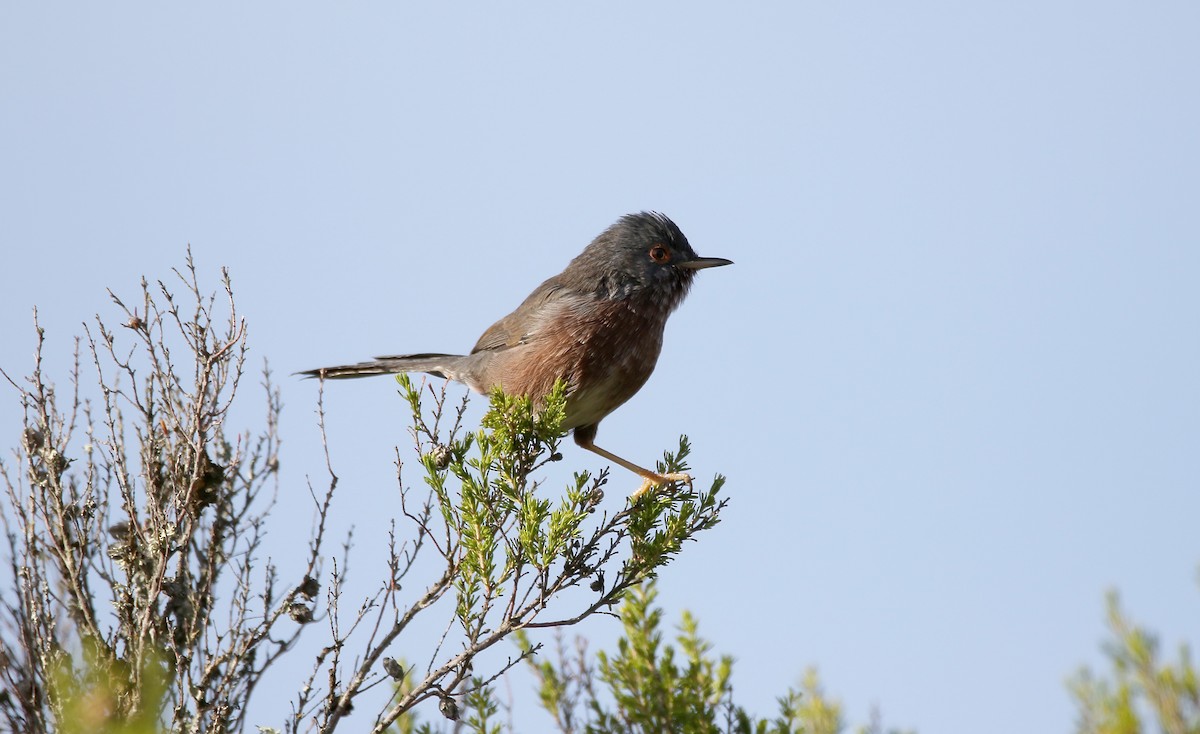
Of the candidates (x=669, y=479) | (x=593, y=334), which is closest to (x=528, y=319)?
(x=593, y=334)

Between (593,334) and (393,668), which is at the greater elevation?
(593,334)

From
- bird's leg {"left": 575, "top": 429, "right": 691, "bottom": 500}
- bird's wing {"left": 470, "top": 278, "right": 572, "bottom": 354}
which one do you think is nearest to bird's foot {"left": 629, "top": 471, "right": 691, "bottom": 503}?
bird's leg {"left": 575, "top": 429, "right": 691, "bottom": 500}

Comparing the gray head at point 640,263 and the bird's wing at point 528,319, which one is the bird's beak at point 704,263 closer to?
the gray head at point 640,263

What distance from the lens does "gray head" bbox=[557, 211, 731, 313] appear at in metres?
5.57

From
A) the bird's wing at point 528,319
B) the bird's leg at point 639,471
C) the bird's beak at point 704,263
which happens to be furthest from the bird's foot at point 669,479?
the bird's beak at point 704,263

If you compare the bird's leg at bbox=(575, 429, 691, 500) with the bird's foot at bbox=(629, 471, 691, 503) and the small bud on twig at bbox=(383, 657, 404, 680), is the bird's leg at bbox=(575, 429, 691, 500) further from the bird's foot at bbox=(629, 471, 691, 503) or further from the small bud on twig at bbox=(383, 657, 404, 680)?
the small bud on twig at bbox=(383, 657, 404, 680)

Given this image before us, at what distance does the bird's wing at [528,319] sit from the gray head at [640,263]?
0.32 feet

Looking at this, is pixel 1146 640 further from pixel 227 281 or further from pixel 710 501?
pixel 227 281

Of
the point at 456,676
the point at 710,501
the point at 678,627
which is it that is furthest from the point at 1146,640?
the point at 456,676

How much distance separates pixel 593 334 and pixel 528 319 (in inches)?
19.8

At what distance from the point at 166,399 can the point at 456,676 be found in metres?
1.54

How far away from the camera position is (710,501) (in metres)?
4.22

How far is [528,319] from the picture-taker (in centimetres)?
564

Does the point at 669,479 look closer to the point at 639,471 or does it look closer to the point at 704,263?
the point at 639,471
